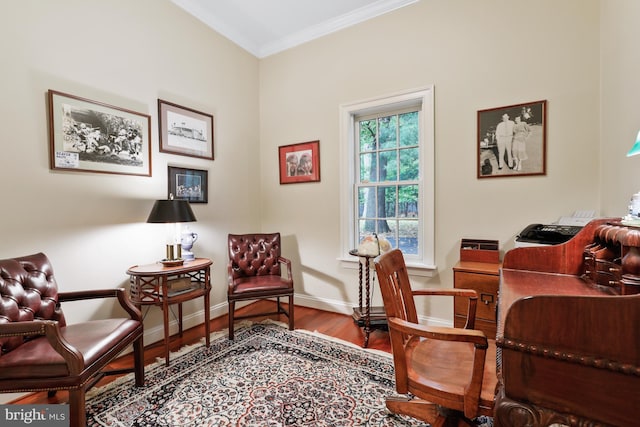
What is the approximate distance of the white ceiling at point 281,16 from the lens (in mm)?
2900

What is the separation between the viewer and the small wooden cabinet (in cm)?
206

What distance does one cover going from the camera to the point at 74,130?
2.12 meters

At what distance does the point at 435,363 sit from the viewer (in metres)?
1.32

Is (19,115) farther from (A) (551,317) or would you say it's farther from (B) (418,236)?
(B) (418,236)

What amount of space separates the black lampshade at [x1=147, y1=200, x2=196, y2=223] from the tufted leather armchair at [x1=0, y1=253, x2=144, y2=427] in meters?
0.62

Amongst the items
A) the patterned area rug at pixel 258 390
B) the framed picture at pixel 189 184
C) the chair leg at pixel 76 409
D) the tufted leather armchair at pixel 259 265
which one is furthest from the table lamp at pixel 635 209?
the framed picture at pixel 189 184

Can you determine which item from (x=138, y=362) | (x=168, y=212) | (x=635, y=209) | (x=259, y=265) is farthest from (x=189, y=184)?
(x=635, y=209)

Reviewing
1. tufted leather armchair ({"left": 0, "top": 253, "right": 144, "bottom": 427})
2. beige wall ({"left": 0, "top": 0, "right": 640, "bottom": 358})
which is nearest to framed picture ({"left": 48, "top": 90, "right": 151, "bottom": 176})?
beige wall ({"left": 0, "top": 0, "right": 640, "bottom": 358})

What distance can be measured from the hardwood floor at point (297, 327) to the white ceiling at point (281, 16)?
10.5 ft

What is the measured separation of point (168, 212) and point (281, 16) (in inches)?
94.1

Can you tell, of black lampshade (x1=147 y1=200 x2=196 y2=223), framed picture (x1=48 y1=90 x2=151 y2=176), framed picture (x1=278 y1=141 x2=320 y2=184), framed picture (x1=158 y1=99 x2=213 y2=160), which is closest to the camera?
framed picture (x1=48 y1=90 x2=151 y2=176)

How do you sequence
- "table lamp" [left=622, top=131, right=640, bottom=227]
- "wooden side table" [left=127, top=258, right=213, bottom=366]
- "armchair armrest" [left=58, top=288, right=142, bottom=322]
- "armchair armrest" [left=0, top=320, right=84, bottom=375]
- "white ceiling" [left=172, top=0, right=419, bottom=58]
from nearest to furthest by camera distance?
"table lamp" [left=622, top=131, right=640, bottom=227] → "armchair armrest" [left=0, top=320, right=84, bottom=375] → "armchair armrest" [left=58, top=288, right=142, bottom=322] → "wooden side table" [left=127, top=258, right=213, bottom=366] → "white ceiling" [left=172, top=0, right=419, bottom=58]

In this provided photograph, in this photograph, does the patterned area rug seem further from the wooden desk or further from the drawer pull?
the wooden desk

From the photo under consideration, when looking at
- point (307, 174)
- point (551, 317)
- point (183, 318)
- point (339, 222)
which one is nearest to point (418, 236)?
point (339, 222)
